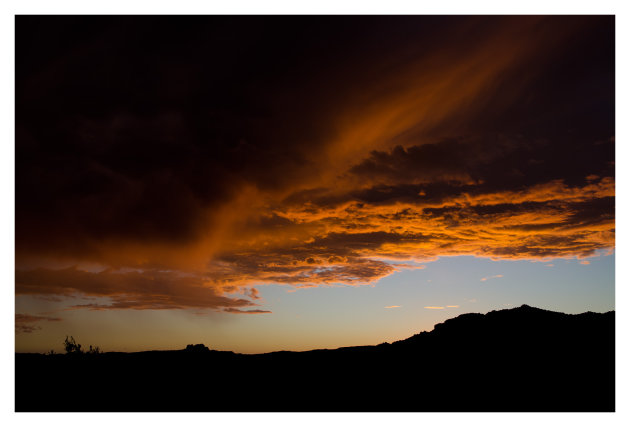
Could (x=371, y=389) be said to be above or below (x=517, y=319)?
below

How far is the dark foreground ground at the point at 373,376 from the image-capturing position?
51.5 feet

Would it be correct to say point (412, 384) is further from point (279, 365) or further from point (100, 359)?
point (100, 359)

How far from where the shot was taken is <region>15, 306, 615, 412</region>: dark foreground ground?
15.7m

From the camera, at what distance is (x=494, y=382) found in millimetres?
18531

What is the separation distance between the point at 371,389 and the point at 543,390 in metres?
6.72

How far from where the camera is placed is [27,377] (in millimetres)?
17812

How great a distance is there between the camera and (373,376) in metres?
19.6

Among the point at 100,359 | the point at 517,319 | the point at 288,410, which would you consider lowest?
the point at 288,410

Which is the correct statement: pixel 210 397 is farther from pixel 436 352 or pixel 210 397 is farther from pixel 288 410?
pixel 436 352

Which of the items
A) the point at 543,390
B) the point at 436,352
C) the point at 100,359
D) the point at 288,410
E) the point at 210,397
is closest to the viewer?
the point at 288,410

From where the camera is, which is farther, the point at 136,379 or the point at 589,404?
the point at 136,379

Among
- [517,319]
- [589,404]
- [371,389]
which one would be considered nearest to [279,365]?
[371,389]

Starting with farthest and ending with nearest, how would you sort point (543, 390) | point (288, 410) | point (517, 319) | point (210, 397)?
1. point (517, 319)
2. point (543, 390)
3. point (210, 397)
4. point (288, 410)

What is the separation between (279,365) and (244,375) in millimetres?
2159
